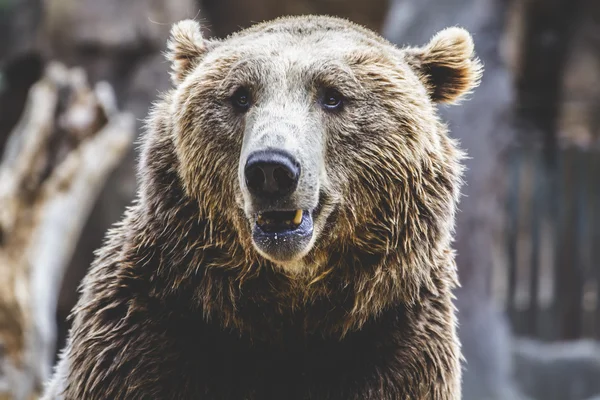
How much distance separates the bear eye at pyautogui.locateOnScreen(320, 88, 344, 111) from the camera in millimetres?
3064

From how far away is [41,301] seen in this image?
19.6ft

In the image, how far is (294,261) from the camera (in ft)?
9.35

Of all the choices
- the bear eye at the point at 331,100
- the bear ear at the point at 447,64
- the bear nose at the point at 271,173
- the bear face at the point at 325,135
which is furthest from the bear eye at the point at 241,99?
the bear ear at the point at 447,64

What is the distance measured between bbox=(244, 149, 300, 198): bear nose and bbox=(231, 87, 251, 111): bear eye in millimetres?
411

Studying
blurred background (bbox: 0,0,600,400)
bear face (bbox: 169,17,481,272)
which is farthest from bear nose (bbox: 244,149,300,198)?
blurred background (bbox: 0,0,600,400)

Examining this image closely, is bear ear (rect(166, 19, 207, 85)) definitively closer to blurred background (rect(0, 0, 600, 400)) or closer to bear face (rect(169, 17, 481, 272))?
bear face (rect(169, 17, 481, 272))


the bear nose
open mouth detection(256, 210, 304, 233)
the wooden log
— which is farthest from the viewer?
the wooden log

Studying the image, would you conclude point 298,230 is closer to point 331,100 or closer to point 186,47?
point 331,100

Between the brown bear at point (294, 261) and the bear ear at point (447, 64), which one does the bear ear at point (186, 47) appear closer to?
the brown bear at point (294, 261)

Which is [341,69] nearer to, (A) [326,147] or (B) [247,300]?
(A) [326,147]

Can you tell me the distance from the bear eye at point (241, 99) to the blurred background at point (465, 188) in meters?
3.32

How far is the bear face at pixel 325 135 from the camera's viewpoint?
2.96m

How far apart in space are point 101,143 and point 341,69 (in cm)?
395

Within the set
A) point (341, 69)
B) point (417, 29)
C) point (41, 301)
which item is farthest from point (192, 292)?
point (417, 29)
